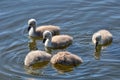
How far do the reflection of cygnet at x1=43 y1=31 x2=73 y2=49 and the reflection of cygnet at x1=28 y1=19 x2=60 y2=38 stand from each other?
14.6 inches

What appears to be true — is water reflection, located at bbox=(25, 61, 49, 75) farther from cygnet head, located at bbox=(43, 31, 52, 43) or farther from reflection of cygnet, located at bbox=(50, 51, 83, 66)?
cygnet head, located at bbox=(43, 31, 52, 43)

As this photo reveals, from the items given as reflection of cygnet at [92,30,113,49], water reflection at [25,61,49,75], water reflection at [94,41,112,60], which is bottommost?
water reflection at [25,61,49,75]

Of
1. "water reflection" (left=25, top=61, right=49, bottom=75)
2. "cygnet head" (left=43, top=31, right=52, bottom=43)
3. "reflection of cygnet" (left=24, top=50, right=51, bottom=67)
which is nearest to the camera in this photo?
"water reflection" (left=25, top=61, right=49, bottom=75)

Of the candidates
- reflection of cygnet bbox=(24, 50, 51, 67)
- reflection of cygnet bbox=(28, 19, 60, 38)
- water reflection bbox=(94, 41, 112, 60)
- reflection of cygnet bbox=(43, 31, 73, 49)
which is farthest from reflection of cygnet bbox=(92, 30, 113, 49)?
reflection of cygnet bbox=(24, 50, 51, 67)

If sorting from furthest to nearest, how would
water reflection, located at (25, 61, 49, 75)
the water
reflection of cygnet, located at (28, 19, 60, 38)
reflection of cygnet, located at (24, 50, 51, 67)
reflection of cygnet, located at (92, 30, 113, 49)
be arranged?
reflection of cygnet, located at (28, 19, 60, 38) < reflection of cygnet, located at (92, 30, 113, 49) < reflection of cygnet, located at (24, 50, 51, 67) < water reflection, located at (25, 61, 49, 75) < the water

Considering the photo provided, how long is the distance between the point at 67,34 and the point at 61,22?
740 mm

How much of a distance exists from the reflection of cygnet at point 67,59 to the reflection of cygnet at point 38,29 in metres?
1.65

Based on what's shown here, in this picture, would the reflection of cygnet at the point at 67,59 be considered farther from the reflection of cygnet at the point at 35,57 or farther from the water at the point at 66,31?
the reflection of cygnet at the point at 35,57

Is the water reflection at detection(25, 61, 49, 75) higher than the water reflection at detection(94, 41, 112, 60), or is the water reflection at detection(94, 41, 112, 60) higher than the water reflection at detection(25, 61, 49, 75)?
the water reflection at detection(94, 41, 112, 60)

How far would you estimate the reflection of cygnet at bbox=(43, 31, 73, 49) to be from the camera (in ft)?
38.9

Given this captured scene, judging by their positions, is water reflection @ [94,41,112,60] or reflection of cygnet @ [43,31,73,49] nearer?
water reflection @ [94,41,112,60]

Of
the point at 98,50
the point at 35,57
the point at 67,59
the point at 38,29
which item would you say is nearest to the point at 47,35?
the point at 38,29

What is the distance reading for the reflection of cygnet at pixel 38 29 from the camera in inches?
487

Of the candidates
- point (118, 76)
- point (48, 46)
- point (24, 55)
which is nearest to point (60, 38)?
point (48, 46)
